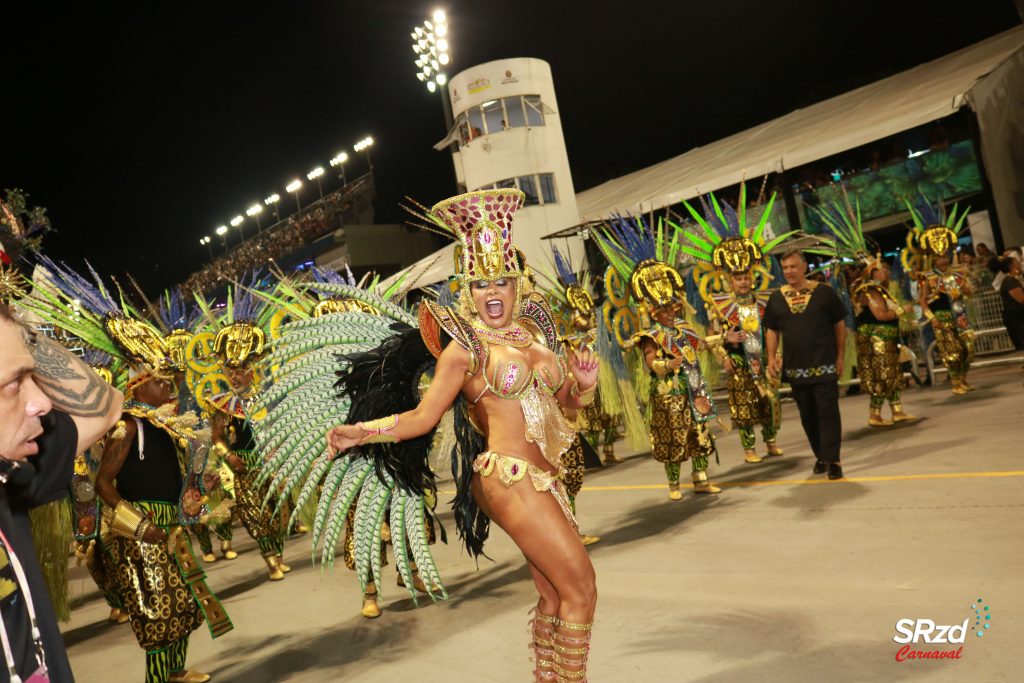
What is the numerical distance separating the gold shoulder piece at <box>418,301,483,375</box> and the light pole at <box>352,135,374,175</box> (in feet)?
85.4

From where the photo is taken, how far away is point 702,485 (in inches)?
279

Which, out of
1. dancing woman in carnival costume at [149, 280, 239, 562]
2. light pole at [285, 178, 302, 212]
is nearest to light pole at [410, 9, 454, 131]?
dancing woman in carnival costume at [149, 280, 239, 562]

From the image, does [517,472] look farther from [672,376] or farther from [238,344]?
[238,344]

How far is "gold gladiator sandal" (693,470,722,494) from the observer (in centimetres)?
703

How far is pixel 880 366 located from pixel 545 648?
646cm

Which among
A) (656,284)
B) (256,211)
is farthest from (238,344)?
(256,211)

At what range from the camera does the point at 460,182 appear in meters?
19.4

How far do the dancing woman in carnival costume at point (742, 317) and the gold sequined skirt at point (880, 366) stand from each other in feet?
3.86

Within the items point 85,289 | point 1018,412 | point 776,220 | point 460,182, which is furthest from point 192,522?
point 460,182

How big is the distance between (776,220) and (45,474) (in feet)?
49.5

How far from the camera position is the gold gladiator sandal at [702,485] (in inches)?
277

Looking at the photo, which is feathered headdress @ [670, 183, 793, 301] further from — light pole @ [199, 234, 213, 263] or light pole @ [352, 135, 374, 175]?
light pole @ [199, 234, 213, 263]

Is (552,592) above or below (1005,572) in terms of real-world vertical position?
above

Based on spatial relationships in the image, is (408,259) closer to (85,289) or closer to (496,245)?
(85,289)
